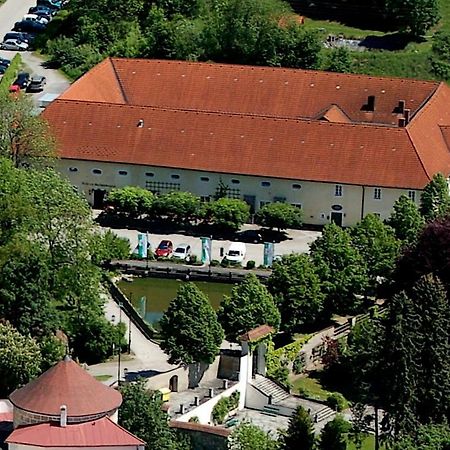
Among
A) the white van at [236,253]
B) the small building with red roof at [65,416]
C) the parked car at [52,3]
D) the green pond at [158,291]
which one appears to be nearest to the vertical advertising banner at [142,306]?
the green pond at [158,291]

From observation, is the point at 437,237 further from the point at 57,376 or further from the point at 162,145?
the point at 162,145

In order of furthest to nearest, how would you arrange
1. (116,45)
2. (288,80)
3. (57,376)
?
(116,45) → (288,80) → (57,376)

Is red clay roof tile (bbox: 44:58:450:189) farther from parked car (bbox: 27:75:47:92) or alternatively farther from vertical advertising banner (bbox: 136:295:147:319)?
vertical advertising banner (bbox: 136:295:147:319)

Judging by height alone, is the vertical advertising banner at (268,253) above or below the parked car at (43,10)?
below

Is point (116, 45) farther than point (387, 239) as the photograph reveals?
Yes

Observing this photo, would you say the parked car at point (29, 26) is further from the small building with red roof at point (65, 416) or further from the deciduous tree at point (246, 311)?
the small building with red roof at point (65, 416)

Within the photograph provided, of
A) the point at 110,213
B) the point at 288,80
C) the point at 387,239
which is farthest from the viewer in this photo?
the point at 288,80

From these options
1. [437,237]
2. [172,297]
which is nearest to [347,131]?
[172,297]

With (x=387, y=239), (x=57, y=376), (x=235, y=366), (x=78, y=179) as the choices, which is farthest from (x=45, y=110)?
(x=57, y=376)
